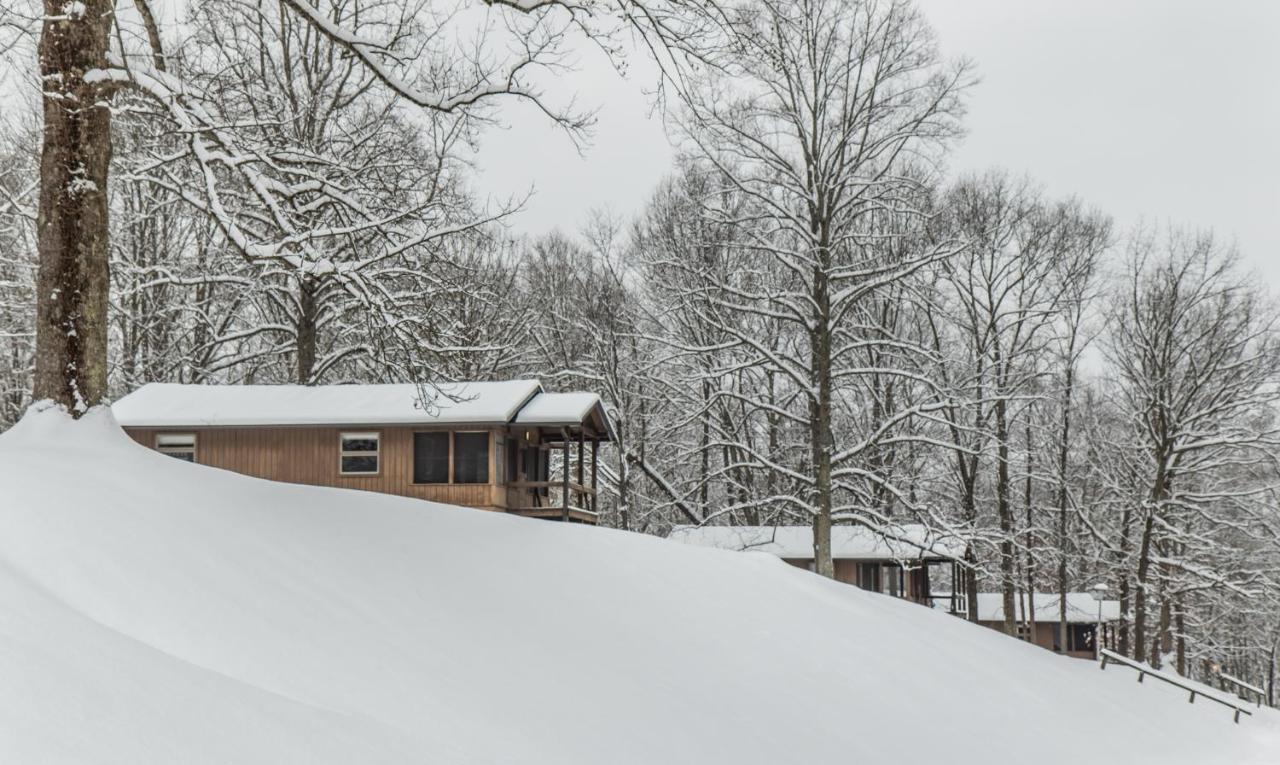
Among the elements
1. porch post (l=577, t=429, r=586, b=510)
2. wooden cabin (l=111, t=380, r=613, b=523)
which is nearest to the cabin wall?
wooden cabin (l=111, t=380, r=613, b=523)

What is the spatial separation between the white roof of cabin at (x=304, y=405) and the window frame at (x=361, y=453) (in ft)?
2.54

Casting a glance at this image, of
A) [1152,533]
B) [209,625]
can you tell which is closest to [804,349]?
[1152,533]

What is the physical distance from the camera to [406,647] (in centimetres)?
750

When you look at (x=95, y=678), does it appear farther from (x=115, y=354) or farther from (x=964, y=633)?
(x=115, y=354)

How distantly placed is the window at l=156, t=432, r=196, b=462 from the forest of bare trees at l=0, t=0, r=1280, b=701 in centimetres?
248

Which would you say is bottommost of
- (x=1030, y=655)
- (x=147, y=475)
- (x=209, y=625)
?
(x=1030, y=655)

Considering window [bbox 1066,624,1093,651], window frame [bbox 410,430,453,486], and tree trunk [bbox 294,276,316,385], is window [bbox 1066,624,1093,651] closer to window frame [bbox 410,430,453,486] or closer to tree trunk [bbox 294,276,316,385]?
window frame [bbox 410,430,453,486]

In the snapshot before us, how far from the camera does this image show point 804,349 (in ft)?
117

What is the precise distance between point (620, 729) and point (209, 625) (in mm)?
2932

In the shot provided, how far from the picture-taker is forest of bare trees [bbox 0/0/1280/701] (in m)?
10.8

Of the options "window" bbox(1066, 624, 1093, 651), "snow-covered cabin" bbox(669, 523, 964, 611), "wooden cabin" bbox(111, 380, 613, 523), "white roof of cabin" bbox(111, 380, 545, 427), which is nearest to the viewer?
"white roof of cabin" bbox(111, 380, 545, 427)

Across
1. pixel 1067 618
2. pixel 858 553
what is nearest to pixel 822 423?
pixel 858 553

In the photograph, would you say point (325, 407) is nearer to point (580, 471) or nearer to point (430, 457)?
point (430, 457)

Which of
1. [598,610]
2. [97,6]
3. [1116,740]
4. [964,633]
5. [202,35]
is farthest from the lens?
[202,35]
